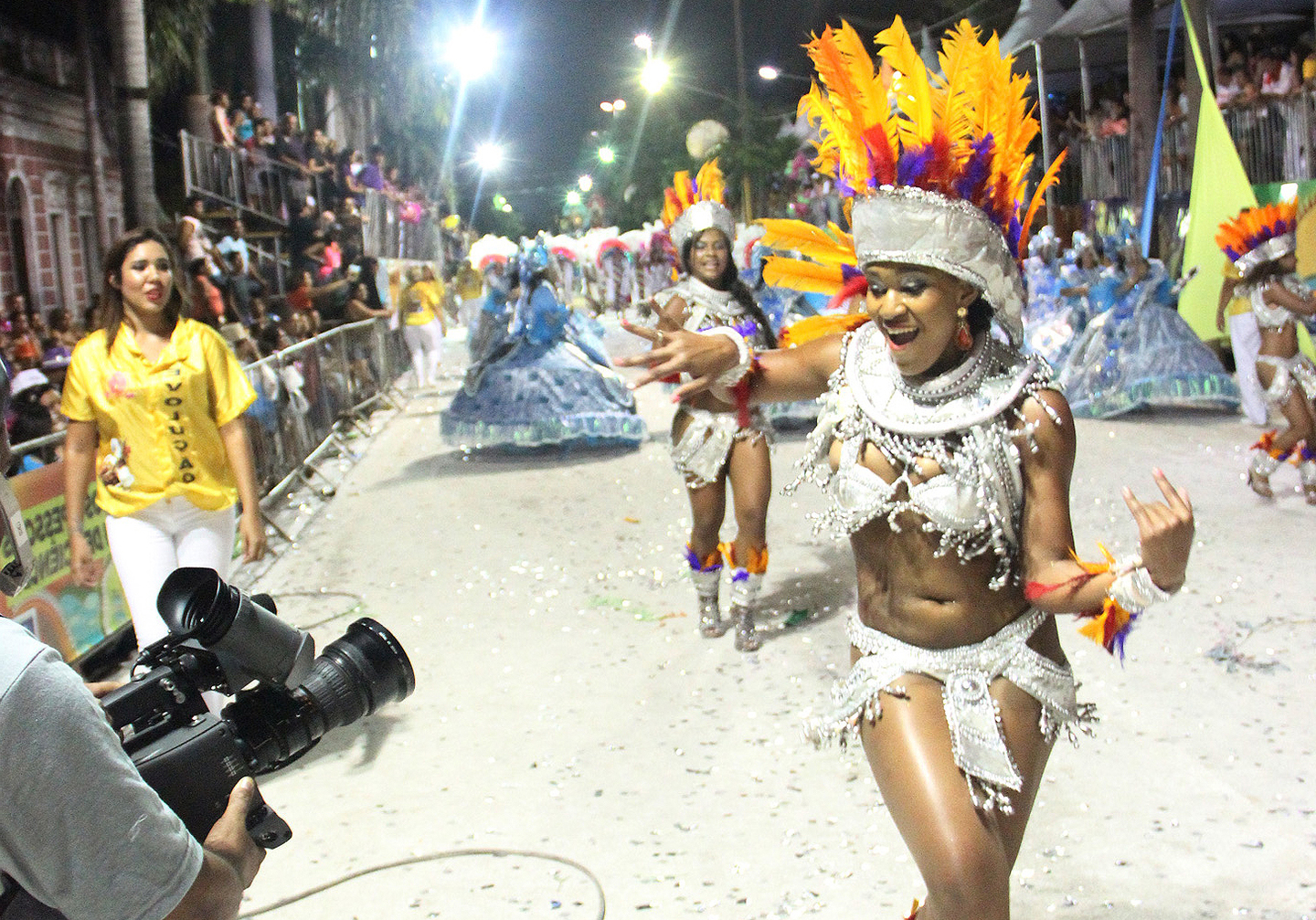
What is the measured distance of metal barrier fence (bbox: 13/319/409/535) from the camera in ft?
28.7

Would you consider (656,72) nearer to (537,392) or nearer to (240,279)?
(240,279)

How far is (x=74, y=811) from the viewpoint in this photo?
4.80 feet

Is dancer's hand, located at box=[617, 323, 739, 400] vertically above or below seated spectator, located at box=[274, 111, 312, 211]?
below

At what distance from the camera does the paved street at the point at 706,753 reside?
3674 mm

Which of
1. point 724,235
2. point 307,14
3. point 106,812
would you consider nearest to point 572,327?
point 724,235

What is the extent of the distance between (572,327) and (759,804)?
7737 millimetres

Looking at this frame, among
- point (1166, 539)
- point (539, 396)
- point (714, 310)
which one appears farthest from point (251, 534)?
point (539, 396)

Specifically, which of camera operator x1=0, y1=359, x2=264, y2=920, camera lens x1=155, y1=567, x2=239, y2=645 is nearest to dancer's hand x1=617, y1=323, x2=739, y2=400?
camera lens x1=155, y1=567, x2=239, y2=645

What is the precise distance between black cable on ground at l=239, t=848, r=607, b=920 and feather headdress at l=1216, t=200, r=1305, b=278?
6.30m

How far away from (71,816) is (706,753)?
342 centimetres

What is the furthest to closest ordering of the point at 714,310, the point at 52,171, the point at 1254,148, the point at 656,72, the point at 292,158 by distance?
the point at 656,72 → the point at 292,158 → the point at 1254,148 → the point at 52,171 → the point at 714,310

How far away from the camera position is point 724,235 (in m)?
6.06

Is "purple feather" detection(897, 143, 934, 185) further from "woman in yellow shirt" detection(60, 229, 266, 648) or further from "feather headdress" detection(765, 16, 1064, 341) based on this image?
"woman in yellow shirt" detection(60, 229, 266, 648)

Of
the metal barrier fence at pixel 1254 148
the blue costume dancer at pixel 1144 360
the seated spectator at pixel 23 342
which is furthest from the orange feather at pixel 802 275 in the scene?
the metal barrier fence at pixel 1254 148
